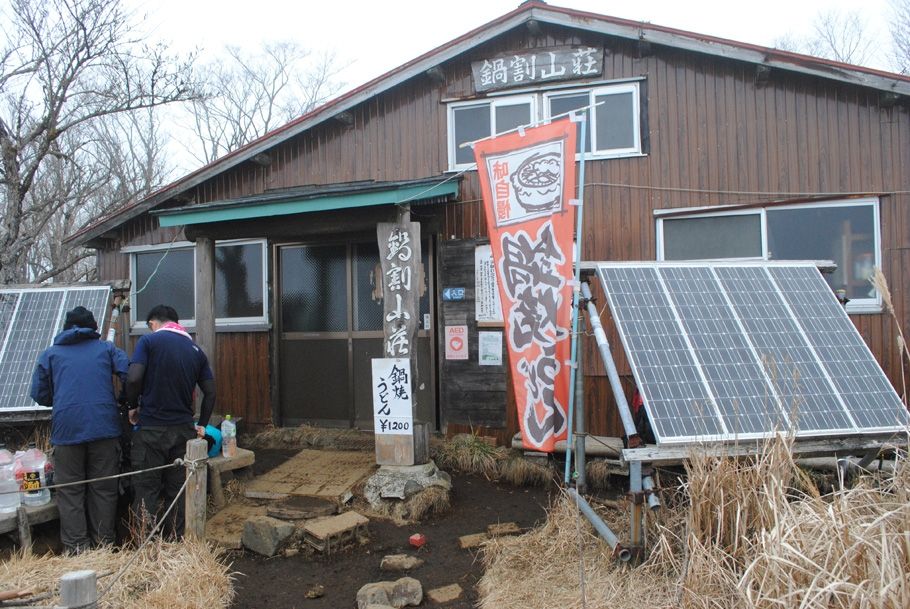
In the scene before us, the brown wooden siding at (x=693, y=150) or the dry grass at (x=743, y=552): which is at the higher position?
the brown wooden siding at (x=693, y=150)

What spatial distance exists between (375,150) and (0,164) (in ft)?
22.0

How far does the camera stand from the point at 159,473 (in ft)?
18.0

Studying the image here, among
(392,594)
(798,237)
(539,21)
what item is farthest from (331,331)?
(798,237)

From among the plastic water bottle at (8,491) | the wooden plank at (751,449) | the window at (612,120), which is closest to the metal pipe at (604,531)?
the wooden plank at (751,449)

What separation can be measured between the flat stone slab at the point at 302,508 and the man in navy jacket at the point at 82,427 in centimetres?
150

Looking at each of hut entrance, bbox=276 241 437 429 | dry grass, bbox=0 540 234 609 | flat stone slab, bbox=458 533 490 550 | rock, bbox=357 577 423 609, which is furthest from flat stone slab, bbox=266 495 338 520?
hut entrance, bbox=276 241 437 429

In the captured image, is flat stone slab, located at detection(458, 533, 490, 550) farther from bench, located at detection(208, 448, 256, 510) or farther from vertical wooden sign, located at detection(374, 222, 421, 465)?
bench, located at detection(208, 448, 256, 510)

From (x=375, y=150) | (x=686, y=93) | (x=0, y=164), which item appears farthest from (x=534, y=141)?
(x=0, y=164)

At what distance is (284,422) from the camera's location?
31.1ft

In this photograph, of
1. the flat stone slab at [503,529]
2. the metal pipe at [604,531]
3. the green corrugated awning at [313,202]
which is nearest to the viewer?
the metal pipe at [604,531]

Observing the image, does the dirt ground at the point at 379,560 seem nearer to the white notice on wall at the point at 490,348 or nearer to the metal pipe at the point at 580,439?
the metal pipe at the point at 580,439

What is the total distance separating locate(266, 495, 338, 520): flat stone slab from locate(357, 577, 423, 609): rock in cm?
167

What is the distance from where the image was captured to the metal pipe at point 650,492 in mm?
A: 4109

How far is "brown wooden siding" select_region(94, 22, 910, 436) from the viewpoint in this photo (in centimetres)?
712
